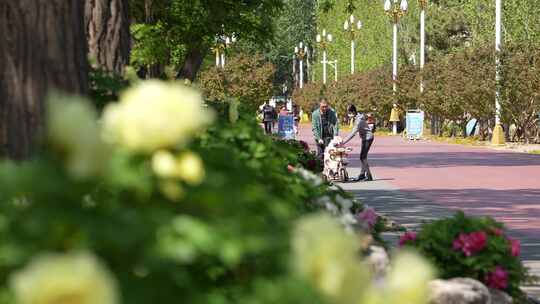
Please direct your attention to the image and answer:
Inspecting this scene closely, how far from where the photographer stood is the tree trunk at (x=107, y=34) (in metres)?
13.9

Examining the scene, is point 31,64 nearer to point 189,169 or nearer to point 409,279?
Result: point 189,169

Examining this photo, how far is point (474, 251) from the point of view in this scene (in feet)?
31.3

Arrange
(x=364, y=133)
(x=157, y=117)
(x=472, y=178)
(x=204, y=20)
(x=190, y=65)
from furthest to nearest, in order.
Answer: (x=472, y=178)
(x=364, y=133)
(x=190, y=65)
(x=204, y=20)
(x=157, y=117)

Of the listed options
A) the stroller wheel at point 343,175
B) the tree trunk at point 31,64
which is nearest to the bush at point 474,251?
the tree trunk at point 31,64

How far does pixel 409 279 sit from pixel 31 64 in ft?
15.3

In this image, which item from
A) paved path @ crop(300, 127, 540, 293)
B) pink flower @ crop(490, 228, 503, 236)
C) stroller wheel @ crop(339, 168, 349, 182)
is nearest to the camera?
pink flower @ crop(490, 228, 503, 236)

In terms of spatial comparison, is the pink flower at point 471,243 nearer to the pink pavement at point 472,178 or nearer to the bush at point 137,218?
the bush at point 137,218

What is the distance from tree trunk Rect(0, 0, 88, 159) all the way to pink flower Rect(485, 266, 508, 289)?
3.15 metres

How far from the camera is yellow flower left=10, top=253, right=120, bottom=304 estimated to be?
2828 millimetres

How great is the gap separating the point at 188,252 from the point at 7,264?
0.49 meters

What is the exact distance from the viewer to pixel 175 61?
3703cm

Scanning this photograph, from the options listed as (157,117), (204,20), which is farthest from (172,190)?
(204,20)

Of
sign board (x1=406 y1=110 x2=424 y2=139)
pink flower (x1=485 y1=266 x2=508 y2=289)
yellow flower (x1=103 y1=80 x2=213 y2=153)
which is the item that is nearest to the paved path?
pink flower (x1=485 y1=266 x2=508 y2=289)

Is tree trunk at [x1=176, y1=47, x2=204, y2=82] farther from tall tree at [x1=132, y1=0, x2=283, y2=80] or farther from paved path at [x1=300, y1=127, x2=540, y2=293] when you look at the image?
paved path at [x1=300, y1=127, x2=540, y2=293]
